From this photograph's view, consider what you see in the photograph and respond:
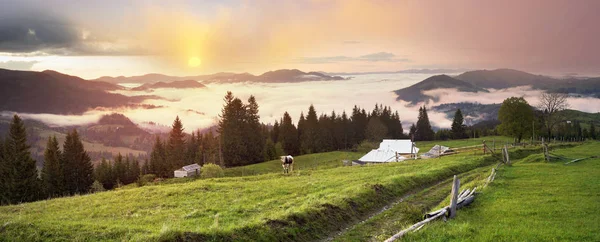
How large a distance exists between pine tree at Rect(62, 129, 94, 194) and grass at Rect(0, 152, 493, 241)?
6332 cm

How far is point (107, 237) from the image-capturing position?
450 inches

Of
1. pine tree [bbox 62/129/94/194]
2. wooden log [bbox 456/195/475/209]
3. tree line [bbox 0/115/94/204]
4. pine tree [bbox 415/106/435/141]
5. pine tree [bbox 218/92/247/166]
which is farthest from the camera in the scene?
pine tree [bbox 415/106/435/141]

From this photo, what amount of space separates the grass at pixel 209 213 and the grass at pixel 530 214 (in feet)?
16.3

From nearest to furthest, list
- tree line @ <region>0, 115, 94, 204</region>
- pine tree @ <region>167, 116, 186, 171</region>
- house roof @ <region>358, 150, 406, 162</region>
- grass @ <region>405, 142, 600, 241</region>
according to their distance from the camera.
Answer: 1. grass @ <region>405, 142, 600, 241</region>
2. tree line @ <region>0, 115, 94, 204</region>
3. house roof @ <region>358, 150, 406, 162</region>
4. pine tree @ <region>167, 116, 186, 171</region>

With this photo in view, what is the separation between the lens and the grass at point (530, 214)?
11.7 meters

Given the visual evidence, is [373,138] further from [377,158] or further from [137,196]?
[137,196]

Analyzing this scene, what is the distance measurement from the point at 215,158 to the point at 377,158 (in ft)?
132

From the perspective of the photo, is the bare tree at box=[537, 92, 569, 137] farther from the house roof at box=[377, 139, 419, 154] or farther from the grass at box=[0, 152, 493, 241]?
the grass at box=[0, 152, 493, 241]

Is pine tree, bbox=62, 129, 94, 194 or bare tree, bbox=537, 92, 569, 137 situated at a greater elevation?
bare tree, bbox=537, 92, 569, 137

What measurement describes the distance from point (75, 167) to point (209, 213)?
246ft

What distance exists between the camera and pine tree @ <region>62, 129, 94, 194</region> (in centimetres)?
7637

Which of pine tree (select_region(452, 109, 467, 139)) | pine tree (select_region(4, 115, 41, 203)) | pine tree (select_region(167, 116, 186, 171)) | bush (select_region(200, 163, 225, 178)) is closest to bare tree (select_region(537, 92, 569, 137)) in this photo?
pine tree (select_region(452, 109, 467, 139))

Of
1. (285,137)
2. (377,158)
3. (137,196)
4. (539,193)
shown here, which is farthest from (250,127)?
(539,193)

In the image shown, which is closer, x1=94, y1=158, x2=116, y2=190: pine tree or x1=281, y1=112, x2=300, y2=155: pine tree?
x1=94, y1=158, x2=116, y2=190: pine tree
